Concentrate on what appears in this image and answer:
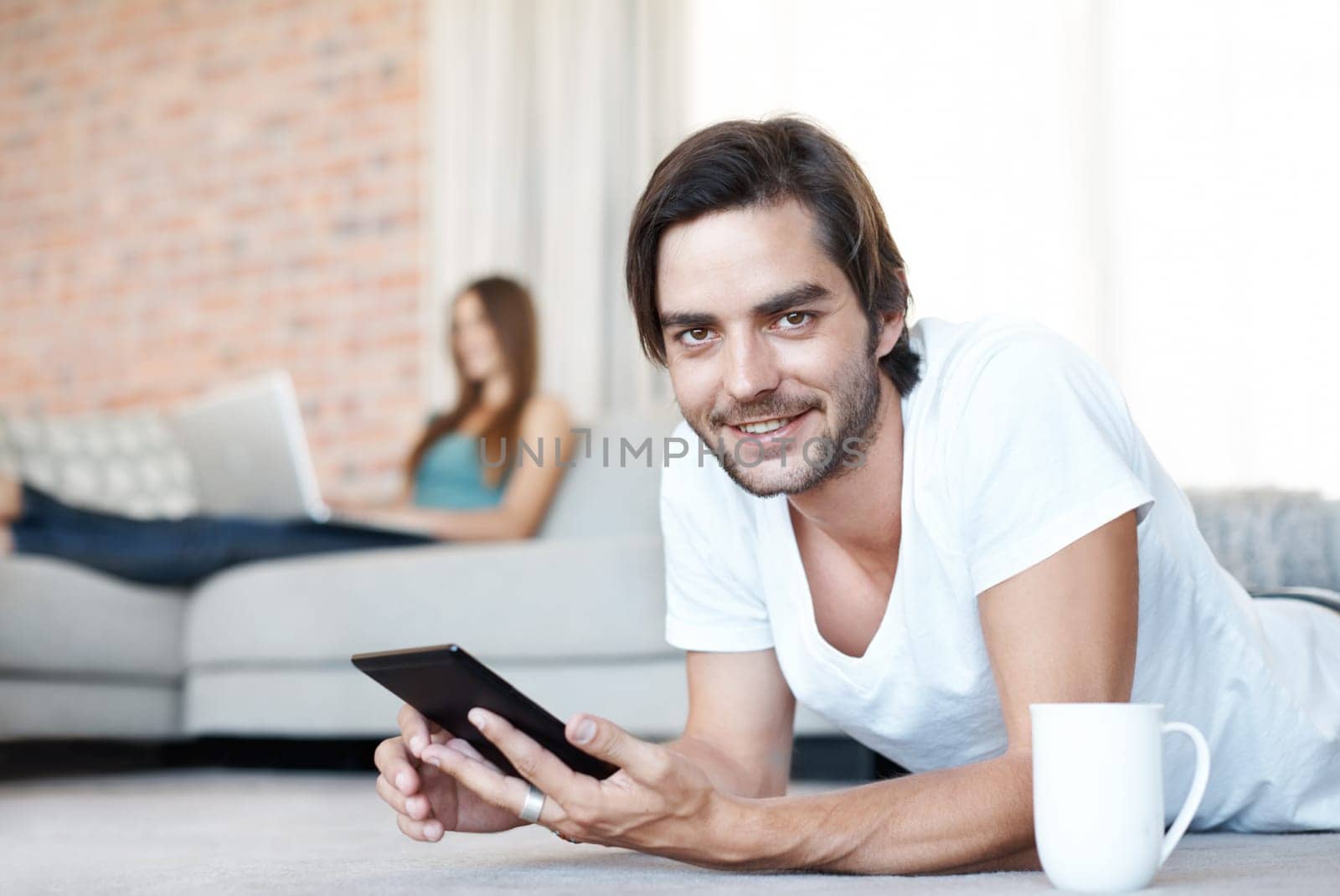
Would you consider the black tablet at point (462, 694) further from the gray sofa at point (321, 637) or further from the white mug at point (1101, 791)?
the gray sofa at point (321, 637)

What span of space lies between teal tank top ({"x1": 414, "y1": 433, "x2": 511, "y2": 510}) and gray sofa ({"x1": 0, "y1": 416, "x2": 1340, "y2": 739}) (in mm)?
586

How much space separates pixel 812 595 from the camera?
1390mm

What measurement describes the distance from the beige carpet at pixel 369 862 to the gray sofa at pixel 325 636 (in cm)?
49

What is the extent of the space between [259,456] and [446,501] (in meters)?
0.55

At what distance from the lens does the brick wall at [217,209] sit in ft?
15.0

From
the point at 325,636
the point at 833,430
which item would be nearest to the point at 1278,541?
the point at 833,430

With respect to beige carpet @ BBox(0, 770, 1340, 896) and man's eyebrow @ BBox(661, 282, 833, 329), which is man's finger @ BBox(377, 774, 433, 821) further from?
man's eyebrow @ BBox(661, 282, 833, 329)

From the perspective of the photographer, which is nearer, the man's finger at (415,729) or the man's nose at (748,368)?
the man's finger at (415,729)

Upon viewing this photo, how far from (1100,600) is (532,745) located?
462 mm

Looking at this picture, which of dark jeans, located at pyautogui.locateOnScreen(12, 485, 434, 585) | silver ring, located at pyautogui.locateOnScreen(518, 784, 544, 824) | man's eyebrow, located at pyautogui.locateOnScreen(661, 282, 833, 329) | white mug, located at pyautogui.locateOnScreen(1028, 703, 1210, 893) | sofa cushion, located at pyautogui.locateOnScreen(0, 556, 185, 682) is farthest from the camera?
dark jeans, located at pyautogui.locateOnScreen(12, 485, 434, 585)

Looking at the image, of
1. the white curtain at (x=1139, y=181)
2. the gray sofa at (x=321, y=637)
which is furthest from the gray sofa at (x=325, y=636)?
the white curtain at (x=1139, y=181)

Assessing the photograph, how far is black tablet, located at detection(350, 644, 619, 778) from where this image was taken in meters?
1.00

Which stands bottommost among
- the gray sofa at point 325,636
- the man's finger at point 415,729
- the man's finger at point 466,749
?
the gray sofa at point 325,636

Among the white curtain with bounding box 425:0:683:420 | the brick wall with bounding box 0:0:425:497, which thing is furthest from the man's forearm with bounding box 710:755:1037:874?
the brick wall with bounding box 0:0:425:497
